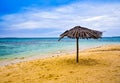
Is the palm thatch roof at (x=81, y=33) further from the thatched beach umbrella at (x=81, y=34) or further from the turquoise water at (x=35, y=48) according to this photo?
the turquoise water at (x=35, y=48)

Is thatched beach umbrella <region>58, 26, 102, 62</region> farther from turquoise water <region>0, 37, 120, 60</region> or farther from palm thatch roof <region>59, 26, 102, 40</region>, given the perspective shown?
turquoise water <region>0, 37, 120, 60</region>

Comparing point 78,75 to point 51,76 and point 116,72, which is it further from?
point 116,72

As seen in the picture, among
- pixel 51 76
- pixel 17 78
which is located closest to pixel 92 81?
pixel 51 76

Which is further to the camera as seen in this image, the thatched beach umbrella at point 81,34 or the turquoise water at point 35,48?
the turquoise water at point 35,48

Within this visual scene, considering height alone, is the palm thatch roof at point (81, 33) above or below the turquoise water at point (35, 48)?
above

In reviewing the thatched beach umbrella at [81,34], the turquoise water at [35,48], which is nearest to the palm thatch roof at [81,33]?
the thatched beach umbrella at [81,34]

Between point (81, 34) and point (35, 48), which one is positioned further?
point (35, 48)

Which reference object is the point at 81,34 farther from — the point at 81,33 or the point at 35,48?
the point at 35,48

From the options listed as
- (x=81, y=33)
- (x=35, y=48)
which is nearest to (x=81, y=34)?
(x=81, y=33)

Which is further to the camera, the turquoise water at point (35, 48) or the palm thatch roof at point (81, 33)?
the turquoise water at point (35, 48)

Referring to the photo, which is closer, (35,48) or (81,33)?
(81,33)

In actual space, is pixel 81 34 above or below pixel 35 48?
above

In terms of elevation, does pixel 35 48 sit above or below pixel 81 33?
below

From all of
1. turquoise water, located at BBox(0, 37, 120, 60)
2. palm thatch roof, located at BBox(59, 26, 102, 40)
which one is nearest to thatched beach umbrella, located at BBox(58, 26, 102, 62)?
palm thatch roof, located at BBox(59, 26, 102, 40)
